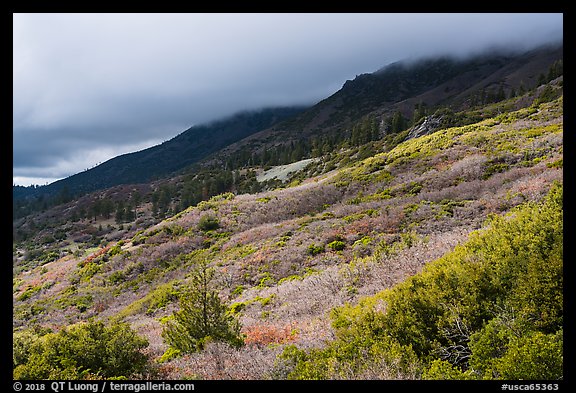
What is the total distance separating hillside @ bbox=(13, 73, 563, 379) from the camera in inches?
204

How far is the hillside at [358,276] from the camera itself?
17.0 ft

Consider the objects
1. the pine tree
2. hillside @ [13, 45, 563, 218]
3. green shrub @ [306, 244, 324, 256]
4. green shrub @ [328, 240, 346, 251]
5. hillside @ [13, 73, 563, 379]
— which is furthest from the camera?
hillside @ [13, 45, 563, 218]

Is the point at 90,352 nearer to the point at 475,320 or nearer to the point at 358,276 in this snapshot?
the point at 475,320

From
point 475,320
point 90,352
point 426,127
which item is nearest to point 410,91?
point 426,127

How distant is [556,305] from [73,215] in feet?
277

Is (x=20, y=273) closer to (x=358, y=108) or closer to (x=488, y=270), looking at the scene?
(x=488, y=270)

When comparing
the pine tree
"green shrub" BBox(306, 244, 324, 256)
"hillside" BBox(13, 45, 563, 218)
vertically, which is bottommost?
"green shrub" BBox(306, 244, 324, 256)

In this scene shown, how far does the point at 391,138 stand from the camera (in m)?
53.3

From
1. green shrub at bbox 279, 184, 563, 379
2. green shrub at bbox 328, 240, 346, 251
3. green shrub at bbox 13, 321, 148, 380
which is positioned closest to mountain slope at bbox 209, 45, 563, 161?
green shrub at bbox 328, 240, 346, 251

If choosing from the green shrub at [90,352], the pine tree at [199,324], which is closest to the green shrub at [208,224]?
the pine tree at [199,324]

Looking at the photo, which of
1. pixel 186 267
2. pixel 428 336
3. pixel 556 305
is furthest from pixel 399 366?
pixel 186 267

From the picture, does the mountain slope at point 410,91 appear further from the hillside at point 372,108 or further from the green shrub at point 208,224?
the green shrub at point 208,224

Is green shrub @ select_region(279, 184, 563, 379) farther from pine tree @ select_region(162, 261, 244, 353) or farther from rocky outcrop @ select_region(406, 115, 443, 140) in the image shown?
rocky outcrop @ select_region(406, 115, 443, 140)

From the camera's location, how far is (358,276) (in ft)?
40.5
